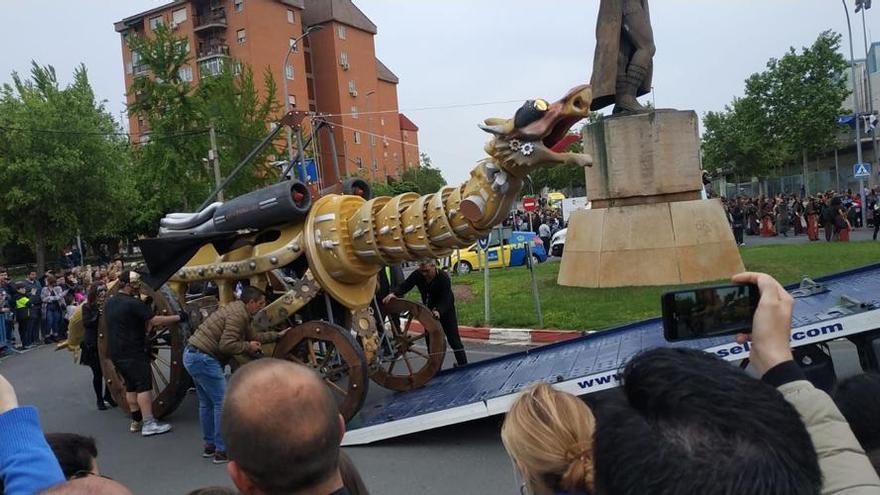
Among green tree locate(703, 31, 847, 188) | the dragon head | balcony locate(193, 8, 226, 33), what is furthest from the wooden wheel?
balcony locate(193, 8, 226, 33)

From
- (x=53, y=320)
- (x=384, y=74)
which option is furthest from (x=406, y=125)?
(x=53, y=320)

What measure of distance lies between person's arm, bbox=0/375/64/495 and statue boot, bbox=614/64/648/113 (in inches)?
443

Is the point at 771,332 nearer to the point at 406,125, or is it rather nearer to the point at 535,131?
the point at 535,131

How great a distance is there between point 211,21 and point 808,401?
57069 millimetres

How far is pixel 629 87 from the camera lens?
39.2ft

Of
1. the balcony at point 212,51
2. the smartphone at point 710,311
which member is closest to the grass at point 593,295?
the smartphone at point 710,311

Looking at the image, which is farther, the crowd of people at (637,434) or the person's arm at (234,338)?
the person's arm at (234,338)

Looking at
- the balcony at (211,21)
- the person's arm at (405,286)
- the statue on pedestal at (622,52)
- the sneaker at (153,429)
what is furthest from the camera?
the balcony at (211,21)

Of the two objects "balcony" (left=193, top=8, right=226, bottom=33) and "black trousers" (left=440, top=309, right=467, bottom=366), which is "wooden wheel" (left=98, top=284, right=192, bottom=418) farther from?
"balcony" (left=193, top=8, right=226, bottom=33)

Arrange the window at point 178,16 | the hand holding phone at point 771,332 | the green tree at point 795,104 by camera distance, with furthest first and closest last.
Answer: the window at point 178,16
the green tree at point 795,104
the hand holding phone at point 771,332

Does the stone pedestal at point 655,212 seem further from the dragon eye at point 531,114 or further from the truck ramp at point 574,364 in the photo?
the dragon eye at point 531,114

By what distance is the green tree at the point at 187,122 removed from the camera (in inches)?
1076

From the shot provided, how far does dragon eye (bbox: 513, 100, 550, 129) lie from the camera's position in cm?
535

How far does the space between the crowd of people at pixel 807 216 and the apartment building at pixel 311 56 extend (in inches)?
999
